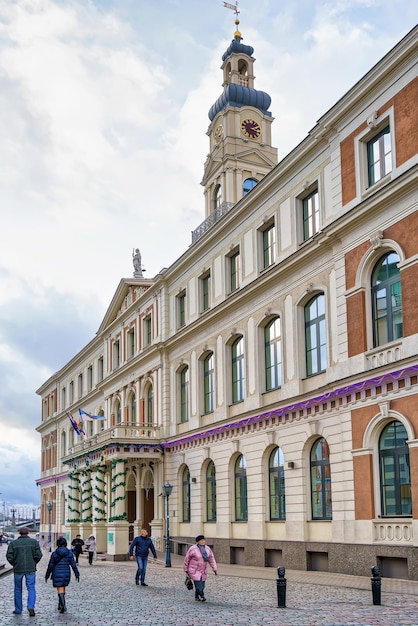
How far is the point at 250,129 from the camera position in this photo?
4725 cm

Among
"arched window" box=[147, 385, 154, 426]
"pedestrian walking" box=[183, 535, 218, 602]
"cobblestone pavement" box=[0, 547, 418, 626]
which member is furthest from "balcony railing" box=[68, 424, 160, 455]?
"pedestrian walking" box=[183, 535, 218, 602]

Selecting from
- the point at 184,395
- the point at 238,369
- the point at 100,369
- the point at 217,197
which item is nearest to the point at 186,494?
the point at 184,395

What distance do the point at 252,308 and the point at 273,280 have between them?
96.7 inches

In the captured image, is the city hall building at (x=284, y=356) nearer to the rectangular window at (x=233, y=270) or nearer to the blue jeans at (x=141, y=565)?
the rectangular window at (x=233, y=270)

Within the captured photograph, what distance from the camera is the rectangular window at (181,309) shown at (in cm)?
4290

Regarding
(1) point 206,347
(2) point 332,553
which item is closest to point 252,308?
(1) point 206,347

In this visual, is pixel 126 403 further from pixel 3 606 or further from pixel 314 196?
pixel 3 606

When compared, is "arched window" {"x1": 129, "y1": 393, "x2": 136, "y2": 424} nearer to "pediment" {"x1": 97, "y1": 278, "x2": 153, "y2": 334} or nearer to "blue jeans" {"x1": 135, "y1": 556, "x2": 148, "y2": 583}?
"pediment" {"x1": 97, "y1": 278, "x2": 153, "y2": 334}

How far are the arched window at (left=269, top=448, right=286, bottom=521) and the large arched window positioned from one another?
30.7 feet

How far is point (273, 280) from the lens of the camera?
32.3 m

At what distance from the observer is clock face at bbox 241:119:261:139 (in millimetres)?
47094

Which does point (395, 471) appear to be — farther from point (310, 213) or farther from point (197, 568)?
point (310, 213)

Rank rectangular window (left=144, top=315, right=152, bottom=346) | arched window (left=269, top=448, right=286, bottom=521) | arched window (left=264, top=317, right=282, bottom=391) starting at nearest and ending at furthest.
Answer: arched window (left=269, top=448, right=286, bottom=521)
arched window (left=264, top=317, right=282, bottom=391)
rectangular window (left=144, top=315, right=152, bottom=346)

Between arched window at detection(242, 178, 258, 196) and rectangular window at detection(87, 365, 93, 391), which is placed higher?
arched window at detection(242, 178, 258, 196)
